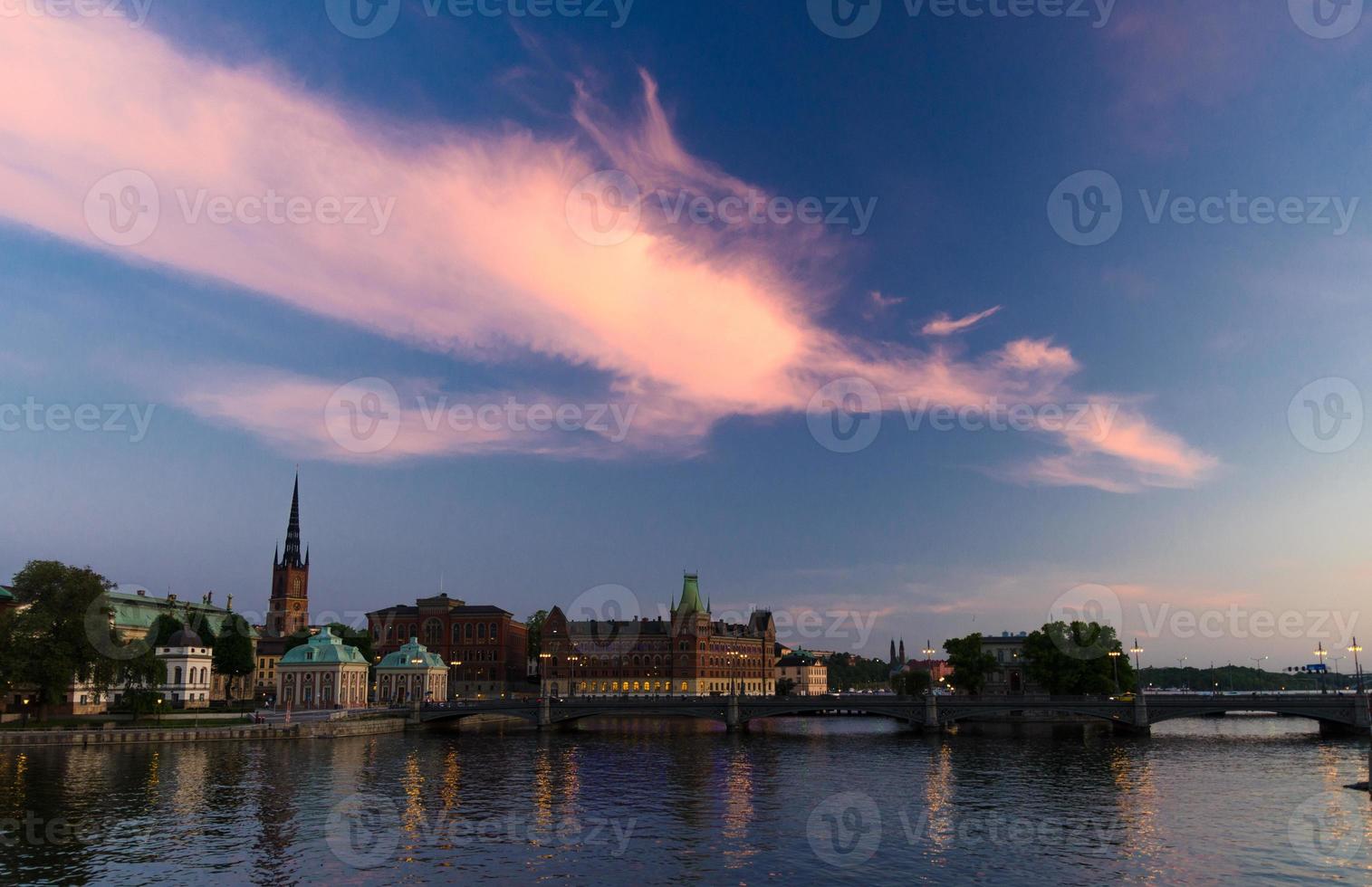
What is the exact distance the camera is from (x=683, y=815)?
63.6 meters

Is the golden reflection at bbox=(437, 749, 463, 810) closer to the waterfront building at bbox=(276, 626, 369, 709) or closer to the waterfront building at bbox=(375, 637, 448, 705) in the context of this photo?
the waterfront building at bbox=(276, 626, 369, 709)

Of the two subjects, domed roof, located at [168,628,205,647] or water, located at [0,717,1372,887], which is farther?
domed roof, located at [168,628,205,647]

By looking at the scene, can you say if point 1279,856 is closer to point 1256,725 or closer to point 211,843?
point 211,843

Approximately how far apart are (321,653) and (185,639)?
65.6ft

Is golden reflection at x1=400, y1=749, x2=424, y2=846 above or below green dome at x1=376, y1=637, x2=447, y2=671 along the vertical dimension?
below

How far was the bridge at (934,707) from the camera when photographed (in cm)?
11844

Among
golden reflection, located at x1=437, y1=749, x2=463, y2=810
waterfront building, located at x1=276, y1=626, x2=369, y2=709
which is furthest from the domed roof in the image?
golden reflection, located at x1=437, y1=749, x2=463, y2=810

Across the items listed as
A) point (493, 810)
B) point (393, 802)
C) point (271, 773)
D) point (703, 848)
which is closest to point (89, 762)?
point (271, 773)

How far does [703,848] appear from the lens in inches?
2098

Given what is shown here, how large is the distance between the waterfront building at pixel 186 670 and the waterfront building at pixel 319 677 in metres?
10.7

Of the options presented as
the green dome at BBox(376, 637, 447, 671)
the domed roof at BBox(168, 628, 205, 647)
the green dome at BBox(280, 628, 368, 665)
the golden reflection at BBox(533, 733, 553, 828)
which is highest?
the domed roof at BBox(168, 628, 205, 647)

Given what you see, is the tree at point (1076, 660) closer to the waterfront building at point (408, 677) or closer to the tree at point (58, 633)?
the waterfront building at point (408, 677)

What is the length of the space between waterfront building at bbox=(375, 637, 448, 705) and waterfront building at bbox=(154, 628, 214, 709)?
2985 cm

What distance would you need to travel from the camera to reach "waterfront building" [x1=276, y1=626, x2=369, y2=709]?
153 metres
